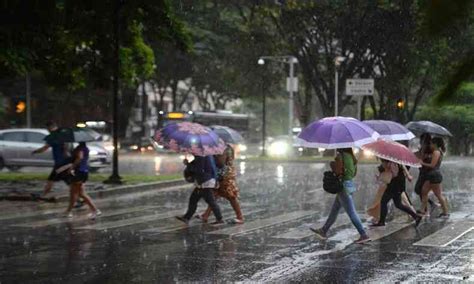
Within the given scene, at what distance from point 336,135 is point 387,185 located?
2.01 meters

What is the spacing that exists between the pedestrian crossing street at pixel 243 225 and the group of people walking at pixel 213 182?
29cm

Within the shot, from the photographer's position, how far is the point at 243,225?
39.6ft

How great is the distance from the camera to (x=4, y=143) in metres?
25.7

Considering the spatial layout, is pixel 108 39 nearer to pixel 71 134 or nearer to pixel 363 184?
pixel 71 134

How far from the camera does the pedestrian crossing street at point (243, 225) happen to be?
35.7 feet

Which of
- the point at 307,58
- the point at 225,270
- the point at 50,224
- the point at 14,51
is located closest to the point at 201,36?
the point at 307,58

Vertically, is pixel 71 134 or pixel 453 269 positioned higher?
pixel 71 134

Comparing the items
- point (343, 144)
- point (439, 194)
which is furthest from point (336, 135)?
point (439, 194)

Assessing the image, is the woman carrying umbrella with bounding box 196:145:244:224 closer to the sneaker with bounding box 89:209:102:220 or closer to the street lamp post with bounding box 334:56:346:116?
the sneaker with bounding box 89:209:102:220

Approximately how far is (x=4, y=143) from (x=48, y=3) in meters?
16.7

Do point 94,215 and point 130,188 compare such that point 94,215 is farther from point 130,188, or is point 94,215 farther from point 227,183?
point 130,188

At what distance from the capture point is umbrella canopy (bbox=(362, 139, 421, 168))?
10859mm

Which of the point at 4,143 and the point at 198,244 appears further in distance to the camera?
the point at 4,143

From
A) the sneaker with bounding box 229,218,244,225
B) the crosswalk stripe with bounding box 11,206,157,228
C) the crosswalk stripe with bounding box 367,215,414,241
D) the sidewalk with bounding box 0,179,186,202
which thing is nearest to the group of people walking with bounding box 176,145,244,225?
the sneaker with bounding box 229,218,244,225
